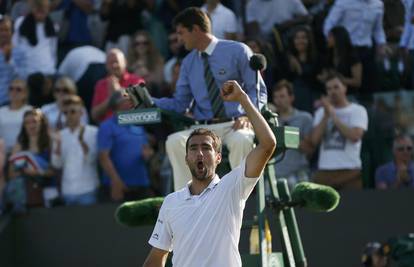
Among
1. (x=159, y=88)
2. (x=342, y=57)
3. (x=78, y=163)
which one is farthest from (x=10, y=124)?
(x=342, y=57)

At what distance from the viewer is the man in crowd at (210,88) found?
9719 millimetres

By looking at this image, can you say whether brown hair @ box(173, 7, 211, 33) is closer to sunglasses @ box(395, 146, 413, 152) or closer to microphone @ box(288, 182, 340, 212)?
microphone @ box(288, 182, 340, 212)

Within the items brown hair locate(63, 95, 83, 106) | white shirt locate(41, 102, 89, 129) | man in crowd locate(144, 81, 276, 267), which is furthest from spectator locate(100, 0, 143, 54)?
man in crowd locate(144, 81, 276, 267)

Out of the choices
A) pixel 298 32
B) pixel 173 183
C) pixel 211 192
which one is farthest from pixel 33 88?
pixel 211 192

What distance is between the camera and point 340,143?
12859mm

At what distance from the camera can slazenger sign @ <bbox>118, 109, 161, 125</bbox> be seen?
955 centimetres

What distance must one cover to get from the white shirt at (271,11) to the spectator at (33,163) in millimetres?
2964

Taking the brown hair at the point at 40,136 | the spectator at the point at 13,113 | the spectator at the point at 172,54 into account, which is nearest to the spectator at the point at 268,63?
the spectator at the point at 172,54

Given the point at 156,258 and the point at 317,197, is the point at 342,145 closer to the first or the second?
the point at 317,197

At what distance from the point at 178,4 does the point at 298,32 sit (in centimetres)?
223

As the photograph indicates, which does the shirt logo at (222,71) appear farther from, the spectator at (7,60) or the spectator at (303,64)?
the spectator at (7,60)

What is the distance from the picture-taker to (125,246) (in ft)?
43.0

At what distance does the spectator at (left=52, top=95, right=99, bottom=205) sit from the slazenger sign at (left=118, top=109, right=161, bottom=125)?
3.82 metres

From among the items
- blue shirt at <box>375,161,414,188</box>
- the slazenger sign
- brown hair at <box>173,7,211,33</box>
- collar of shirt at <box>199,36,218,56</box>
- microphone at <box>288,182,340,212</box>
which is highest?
brown hair at <box>173,7,211,33</box>
